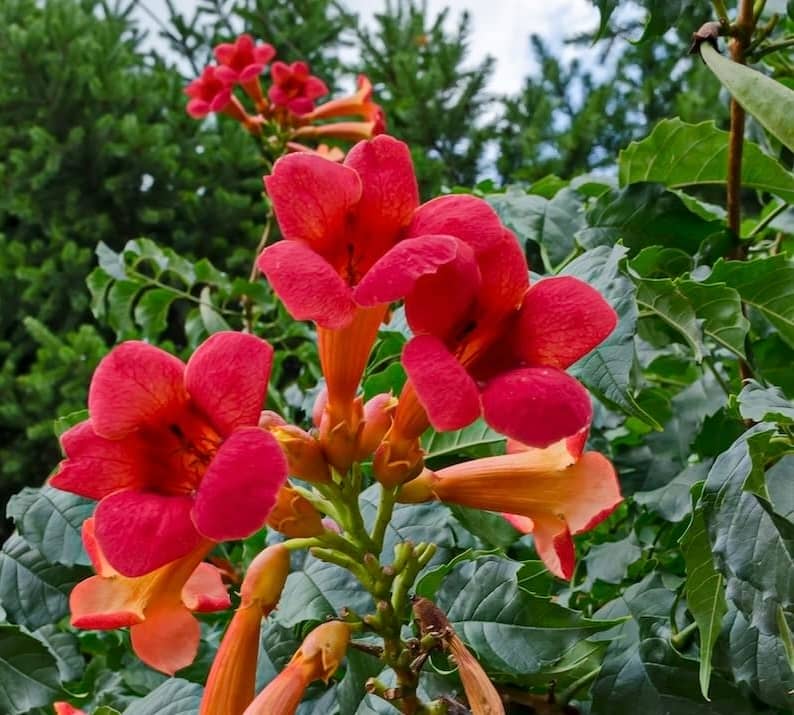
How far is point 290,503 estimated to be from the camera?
0.79m

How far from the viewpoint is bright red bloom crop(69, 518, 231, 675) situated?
79 cm

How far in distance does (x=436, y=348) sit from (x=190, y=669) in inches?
21.0

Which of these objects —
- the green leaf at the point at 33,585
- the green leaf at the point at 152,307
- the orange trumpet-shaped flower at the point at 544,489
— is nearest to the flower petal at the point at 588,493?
the orange trumpet-shaped flower at the point at 544,489

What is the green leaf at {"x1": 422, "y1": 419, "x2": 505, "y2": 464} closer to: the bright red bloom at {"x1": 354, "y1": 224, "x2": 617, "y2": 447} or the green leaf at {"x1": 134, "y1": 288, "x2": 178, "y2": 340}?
the bright red bloom at {"x1": 354, "y1": 224, "x2": 617, "y2": 447}

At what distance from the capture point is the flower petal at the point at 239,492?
625 mm

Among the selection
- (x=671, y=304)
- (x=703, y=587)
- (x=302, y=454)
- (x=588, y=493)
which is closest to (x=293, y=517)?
(x=302, y=454)

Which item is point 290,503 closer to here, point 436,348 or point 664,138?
point 436,348

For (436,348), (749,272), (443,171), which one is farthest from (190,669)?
(443,171)

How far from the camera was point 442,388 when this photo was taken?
2.14 ft

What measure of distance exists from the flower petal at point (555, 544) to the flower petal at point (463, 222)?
276 mm

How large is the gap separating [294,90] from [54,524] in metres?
2.25

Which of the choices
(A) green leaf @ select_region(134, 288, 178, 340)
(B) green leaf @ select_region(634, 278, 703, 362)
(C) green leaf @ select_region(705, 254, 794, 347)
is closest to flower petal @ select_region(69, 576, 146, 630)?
(B) green leaf @ select_region(634, 278, 703, 362)

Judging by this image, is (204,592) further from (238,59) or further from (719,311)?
(238,59)

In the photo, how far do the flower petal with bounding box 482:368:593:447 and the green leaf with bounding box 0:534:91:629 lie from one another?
0.76 metres
